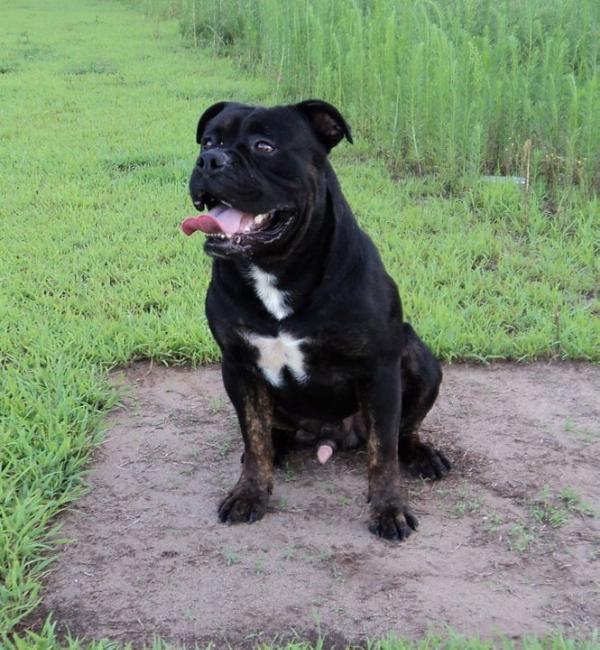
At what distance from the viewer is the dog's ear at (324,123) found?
2.91 m

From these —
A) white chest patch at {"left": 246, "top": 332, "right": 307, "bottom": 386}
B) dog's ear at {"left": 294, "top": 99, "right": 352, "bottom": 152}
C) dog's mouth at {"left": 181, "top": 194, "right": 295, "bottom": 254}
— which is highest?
dog's ear at {"left": 294, "top": 99, "right": 352, "bottom": 152}

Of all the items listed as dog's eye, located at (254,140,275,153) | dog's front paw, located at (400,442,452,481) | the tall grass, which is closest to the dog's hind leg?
dog's front paw, located at (400,442,452,481)

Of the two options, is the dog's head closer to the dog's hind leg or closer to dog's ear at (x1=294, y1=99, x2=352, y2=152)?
dog's ear at (x1=294, y1=99, x2=352, y2=152)

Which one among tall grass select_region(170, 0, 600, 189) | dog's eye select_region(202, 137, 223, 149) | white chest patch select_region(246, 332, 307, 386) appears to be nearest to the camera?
white chest patch select_region(246, 332, 307, 386)

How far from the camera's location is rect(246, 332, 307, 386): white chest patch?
9.11ft

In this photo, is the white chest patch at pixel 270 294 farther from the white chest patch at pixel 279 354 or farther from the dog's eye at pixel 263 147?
the dog's eye at pixel 263 147

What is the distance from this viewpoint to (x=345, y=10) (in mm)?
7348

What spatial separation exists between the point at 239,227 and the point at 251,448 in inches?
31.9

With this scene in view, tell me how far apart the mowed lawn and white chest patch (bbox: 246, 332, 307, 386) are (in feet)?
2.93

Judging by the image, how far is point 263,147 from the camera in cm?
280

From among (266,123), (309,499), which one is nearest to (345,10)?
(266,123)

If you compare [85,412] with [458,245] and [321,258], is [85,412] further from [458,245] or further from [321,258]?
[458,245]

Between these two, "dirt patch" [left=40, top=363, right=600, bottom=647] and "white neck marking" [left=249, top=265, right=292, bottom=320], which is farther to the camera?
"white neck marking" [left=249, top=265, right=292, bottom=320]

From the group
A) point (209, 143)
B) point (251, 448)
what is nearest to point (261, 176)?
point (209, 143)
